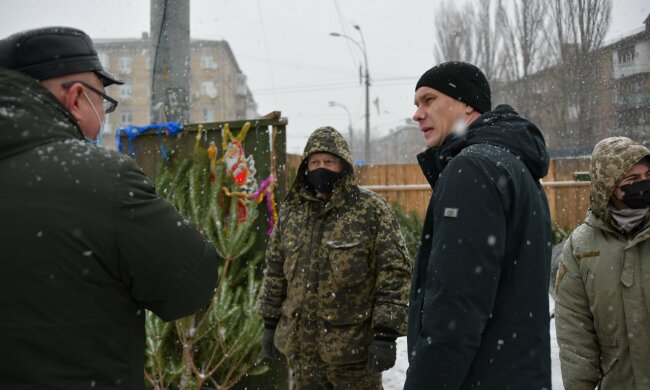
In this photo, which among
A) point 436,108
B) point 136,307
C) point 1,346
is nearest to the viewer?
point 1,346

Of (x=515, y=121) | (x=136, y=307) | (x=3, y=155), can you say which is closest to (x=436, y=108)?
(x=515, y=121)

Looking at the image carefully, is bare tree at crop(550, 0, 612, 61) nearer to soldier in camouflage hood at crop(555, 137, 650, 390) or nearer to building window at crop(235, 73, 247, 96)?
soldier in camouflage hood at crop(555, 137, 650, 390)

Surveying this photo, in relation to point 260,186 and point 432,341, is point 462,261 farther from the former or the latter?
point 260,186

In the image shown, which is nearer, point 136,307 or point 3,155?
point 3,155

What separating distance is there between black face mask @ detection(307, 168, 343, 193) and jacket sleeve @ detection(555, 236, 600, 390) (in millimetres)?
1461

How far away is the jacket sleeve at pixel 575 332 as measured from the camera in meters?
2.56

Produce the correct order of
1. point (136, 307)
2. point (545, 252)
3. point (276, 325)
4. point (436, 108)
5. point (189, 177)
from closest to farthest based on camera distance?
point (136, 307)
point (545, 252)
point (436, 108)
point (276, 325)
point (189, 177)

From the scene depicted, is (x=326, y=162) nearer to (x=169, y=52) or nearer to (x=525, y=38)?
(x=169, y=52)

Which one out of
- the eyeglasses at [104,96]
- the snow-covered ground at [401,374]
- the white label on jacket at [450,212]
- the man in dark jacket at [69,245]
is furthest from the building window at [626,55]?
the man in dark jacket at [69,245]

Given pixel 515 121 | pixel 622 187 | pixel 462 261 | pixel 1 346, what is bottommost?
pixel 1 346

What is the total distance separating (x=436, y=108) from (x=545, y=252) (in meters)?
0.73

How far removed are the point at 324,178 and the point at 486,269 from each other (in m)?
1.80

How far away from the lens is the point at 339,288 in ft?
10.3

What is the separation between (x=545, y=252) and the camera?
1.90 meters
